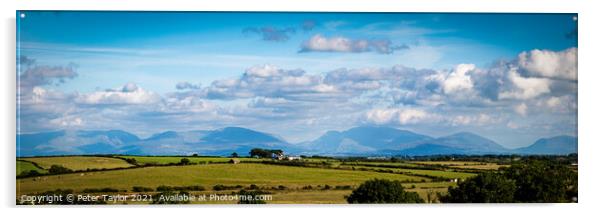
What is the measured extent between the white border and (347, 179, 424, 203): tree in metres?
0.14

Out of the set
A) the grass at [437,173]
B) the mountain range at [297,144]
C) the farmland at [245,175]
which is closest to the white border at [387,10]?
the farmland at [245,175]

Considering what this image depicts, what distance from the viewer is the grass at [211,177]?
1293 cm

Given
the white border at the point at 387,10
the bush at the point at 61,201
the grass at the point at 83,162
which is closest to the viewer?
the white border at the point at 387,10

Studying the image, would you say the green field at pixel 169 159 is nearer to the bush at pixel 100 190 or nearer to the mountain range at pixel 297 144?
the mountain range at pixel 297 144

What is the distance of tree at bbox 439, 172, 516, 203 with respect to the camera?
1298 centimetres

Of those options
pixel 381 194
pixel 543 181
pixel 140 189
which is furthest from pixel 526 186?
pixel 140 189

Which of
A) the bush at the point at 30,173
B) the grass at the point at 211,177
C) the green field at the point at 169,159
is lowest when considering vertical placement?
the grass at the point at 211,177

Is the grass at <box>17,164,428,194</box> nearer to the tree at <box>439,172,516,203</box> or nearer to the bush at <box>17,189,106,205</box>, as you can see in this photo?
the bush at <box>17,189,106,205</box>

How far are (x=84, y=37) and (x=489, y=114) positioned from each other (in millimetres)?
5908

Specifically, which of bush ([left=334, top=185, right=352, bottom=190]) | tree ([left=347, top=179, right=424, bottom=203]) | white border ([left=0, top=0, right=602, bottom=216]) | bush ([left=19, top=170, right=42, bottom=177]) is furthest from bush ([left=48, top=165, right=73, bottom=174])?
tree ([left=347, top=179, right=424, bottom=203])

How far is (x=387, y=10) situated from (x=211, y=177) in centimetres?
350

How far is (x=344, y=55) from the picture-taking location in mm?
13133

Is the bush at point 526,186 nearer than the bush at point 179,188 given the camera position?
No

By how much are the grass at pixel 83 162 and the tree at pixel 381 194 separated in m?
3.38
